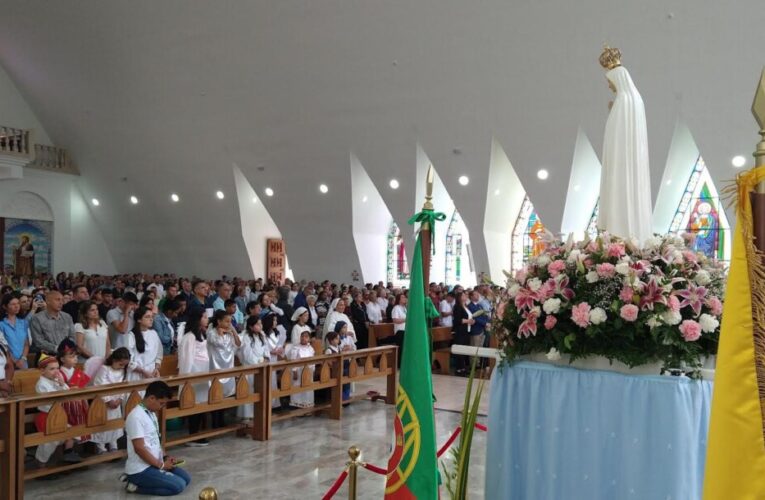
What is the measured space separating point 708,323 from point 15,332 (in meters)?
6.80

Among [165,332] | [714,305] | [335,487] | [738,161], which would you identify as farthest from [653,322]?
[738,161]

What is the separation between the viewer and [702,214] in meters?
15.9

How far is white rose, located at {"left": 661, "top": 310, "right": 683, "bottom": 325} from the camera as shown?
9.77 feet

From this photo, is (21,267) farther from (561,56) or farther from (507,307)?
(507,307)

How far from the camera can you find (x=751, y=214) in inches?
61.4

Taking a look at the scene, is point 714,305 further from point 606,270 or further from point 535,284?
point 535,284

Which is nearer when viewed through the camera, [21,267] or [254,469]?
[254,469]

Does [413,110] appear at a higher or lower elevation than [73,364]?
higher

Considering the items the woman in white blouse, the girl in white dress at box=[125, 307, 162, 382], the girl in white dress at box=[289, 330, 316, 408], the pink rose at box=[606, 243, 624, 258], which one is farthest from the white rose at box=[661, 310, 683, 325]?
the woman in white blouse

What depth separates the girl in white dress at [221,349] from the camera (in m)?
7.62

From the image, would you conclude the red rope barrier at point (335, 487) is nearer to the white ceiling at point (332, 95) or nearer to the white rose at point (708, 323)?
the white rose at point (708, 323)

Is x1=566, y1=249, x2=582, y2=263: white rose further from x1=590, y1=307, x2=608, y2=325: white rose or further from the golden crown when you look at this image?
the golden crown

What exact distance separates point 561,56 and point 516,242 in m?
6.70

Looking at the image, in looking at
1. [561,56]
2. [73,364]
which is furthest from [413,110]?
[73,364]
